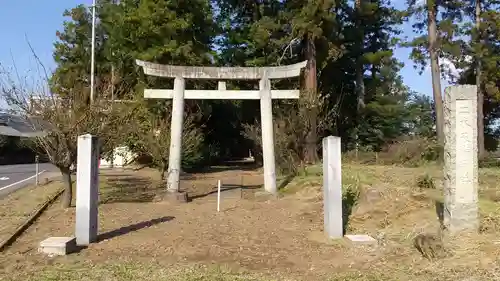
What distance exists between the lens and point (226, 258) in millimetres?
8000

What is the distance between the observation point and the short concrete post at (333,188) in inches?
368

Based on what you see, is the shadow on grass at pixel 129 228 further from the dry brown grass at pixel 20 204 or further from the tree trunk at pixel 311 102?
the tree trunk at pixel 311 102

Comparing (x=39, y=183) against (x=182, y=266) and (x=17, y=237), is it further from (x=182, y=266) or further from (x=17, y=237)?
(x=182, y=266)

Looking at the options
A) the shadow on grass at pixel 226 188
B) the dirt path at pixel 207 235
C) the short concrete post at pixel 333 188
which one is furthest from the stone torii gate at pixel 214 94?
the short concrete post at pixel 333 188

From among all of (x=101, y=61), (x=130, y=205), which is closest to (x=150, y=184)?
(x=130, y=205)

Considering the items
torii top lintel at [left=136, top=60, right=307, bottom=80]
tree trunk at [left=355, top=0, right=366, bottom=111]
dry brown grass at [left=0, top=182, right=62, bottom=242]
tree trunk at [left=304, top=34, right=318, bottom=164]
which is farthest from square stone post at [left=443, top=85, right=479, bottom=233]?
tree trunk at [left=355, top=0, right=366, bottom=111]

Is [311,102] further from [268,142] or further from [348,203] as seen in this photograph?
[348,203]

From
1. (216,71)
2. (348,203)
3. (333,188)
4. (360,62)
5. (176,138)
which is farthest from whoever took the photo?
(360,62)

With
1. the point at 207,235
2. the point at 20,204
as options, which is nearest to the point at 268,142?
the point at 207,235

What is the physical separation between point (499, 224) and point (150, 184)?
14.4 metres

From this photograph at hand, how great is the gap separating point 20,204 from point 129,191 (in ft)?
13.5

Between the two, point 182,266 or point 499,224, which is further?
point 499,224

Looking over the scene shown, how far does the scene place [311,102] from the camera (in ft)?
67.5

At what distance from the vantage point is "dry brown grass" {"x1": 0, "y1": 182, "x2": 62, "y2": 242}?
1083 centimetres
